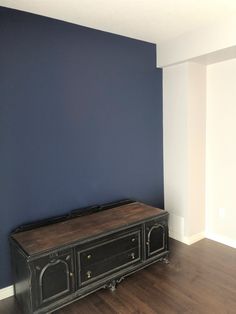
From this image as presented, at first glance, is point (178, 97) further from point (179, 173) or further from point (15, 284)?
point (15, 284)

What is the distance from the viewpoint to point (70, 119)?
2.64m

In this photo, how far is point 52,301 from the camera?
6.68ft

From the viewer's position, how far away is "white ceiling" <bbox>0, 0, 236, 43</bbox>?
7.13 feet

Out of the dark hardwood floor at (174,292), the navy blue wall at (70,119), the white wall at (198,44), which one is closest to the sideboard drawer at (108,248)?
the dark hardwood floor at (174,292)

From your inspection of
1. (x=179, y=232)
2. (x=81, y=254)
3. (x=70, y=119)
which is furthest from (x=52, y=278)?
(x=179, y=232)

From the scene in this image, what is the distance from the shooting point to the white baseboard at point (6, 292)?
231 centimetres

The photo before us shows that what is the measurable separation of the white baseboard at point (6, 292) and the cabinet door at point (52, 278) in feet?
1.75

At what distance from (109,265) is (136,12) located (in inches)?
89.8

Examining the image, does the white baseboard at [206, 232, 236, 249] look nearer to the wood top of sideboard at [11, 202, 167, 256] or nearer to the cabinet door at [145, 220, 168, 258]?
the cabinet door at [145, 220, 168, 258]

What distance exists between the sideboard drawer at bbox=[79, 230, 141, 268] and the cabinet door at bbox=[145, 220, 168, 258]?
13 cm

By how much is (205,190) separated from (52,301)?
225 centimetres

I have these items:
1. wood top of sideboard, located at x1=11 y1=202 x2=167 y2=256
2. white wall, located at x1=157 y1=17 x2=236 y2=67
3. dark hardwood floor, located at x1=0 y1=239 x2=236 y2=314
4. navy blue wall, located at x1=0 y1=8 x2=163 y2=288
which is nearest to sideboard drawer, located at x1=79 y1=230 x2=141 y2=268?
wood top of sideboard, located at x1=11 y1=202 x2=167 y2=256

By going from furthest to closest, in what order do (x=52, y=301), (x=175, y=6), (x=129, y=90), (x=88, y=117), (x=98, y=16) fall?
(x=129, y=90)
(x=88, y=117)
(x=98, y=16)
(x=175, y=6)
(x=52, y=301)

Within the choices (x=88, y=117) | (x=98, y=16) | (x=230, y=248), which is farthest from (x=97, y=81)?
(x=230, y=248)
